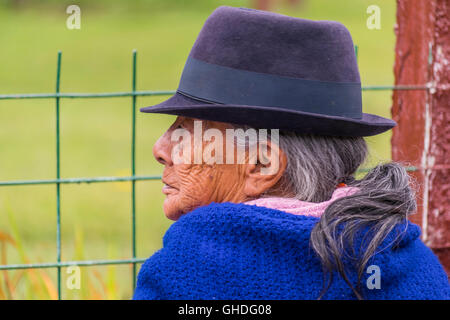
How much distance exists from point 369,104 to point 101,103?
496 cm

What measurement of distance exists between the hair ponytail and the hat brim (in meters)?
0.19

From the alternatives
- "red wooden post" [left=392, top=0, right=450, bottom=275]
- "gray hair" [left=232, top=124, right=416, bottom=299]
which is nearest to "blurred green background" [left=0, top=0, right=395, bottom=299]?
"gray hair" [left=232, top=124, right=416, bottom=299]

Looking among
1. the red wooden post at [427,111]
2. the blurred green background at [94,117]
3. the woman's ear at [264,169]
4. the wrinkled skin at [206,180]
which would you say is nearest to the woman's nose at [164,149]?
the wrinkled skin at [206,180]

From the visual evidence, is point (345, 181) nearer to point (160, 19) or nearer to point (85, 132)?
point (85, 132)

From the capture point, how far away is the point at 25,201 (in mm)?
6777

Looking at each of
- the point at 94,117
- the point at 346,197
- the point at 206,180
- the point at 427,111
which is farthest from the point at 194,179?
the point at 94,117

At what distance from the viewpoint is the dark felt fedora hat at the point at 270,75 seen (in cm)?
A: 176

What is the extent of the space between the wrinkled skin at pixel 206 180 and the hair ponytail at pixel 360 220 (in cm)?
22

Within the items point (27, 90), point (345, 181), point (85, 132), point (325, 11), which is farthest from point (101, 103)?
point (345, 181)

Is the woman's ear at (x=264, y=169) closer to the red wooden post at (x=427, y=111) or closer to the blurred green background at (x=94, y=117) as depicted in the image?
the blurred green background at (x=94, y=117)

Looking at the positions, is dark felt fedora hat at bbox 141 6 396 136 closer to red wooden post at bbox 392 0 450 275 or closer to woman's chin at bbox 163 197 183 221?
woman's chin at bbox 163 197 183 221

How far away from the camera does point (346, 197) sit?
5.66ft

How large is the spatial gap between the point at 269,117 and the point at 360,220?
35 centimetres

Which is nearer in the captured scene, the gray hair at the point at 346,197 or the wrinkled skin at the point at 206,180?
the gray hair at the point at 346,197
